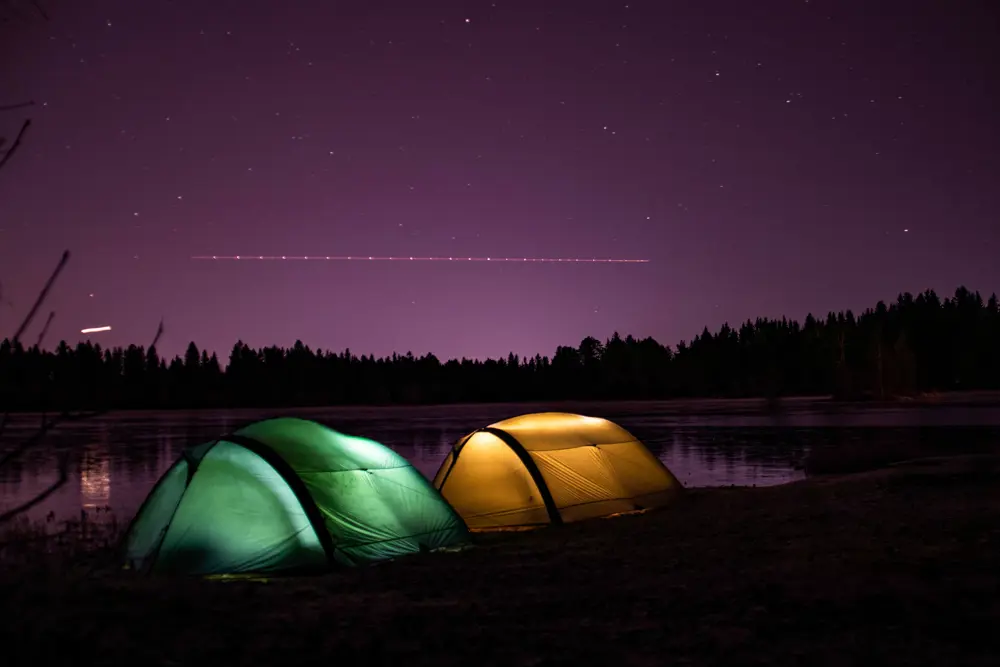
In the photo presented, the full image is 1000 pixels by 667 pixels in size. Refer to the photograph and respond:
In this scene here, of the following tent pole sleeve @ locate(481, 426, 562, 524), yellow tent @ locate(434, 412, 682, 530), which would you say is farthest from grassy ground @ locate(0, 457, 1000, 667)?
yellow tent @ locate(434, 412, 682, 530)

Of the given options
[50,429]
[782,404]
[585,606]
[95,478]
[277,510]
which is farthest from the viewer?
[782,404]

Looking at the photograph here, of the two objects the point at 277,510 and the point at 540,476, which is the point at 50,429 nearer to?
the point at 277,510

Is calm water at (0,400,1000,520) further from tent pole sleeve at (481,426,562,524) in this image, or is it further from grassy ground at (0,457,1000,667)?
grassy ground at (0,457,1000,667)

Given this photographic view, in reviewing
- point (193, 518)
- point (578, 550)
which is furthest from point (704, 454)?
point (193, 518)

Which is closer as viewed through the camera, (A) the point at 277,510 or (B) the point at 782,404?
(A) the point at 277,510

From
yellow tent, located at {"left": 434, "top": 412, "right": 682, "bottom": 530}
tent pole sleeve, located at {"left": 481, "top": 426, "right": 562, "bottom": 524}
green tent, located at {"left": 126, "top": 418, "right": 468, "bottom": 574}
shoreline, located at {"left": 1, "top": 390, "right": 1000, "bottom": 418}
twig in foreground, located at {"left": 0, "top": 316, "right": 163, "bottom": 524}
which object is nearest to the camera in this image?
twig in foreground, located at {"left": 0, "top": 316, "right": 163, "bottom": 524}

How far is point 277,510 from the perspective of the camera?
11.6 m

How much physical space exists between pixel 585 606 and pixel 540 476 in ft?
22.0

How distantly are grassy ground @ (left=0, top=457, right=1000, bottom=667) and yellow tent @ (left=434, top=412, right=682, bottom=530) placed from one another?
195 centimetres

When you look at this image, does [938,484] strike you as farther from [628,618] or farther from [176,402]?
[176,402]

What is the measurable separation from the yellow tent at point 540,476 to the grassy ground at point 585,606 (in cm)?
195

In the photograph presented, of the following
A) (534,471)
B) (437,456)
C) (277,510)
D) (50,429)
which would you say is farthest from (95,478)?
(50,429)

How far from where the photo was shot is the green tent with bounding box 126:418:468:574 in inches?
451

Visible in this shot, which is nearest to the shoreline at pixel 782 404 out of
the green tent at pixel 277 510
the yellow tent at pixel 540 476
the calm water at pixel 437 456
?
the calm water at pixel 437 456
